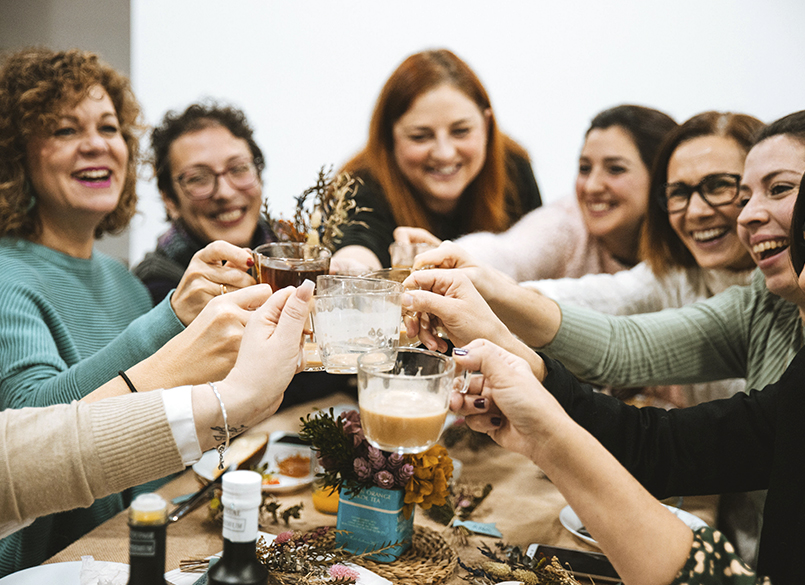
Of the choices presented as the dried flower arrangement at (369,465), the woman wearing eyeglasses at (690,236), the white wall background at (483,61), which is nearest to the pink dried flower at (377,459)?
the dried flower arrangement at (369,465)

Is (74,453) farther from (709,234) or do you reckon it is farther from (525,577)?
(709,234)

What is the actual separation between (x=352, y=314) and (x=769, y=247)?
4.19 ft

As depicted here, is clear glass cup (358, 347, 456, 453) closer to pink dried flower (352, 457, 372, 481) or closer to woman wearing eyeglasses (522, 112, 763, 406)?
pink dried flower (352, 457, 372, 481)

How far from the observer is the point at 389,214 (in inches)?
125

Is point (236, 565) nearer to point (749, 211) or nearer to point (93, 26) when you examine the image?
point (749, 211)

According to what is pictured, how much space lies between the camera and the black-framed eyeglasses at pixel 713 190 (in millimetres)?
2230

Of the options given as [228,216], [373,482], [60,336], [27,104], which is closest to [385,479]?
[373,482]

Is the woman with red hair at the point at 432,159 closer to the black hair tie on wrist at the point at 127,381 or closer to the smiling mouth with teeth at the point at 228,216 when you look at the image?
the smiling mouth with teeth at the point at 228,216

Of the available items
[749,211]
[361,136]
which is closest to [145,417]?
[749,211]

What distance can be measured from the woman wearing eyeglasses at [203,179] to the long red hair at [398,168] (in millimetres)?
580

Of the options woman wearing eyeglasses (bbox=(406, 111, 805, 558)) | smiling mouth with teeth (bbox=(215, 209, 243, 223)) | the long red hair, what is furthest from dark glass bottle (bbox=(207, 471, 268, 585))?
the long red hair

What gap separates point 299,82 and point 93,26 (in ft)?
5.00

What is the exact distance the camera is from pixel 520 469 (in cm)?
212

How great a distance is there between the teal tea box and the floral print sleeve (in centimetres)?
60
